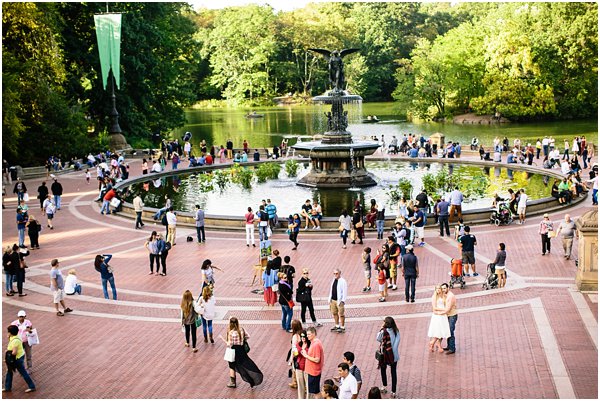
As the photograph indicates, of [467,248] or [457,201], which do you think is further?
[457,201]

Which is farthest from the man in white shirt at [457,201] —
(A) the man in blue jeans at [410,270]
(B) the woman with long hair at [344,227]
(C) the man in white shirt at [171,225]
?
(C) the man in white shirt at [171,225]

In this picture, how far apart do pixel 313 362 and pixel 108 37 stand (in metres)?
34.8

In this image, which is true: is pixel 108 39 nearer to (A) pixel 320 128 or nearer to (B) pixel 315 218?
(B) pixel 315 218

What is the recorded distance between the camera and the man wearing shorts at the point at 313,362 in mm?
11836

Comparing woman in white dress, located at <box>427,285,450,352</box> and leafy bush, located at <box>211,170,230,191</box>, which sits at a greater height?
woman in white dress, located at <box>427,285,450,352</box>

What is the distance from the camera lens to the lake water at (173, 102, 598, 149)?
6626 cm

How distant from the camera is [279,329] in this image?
1609 centimetres

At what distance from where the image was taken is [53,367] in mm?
14430

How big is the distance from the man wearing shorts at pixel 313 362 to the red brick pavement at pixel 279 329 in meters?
0.84

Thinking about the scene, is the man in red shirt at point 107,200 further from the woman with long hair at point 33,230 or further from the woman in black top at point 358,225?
the woman in black top at point 358,225

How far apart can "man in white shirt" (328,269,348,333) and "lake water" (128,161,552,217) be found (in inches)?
525

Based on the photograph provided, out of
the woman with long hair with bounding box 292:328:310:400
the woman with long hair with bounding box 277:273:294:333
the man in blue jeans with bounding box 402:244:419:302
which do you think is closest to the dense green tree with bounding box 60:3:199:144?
the man in blue jeans with bounding box 402:244:419:302

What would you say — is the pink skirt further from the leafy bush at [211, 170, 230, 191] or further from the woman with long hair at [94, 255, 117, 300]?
the leafy bush at [211, 170, 230, 191]

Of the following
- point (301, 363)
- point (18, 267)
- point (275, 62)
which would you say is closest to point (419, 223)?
point (18, 267)
